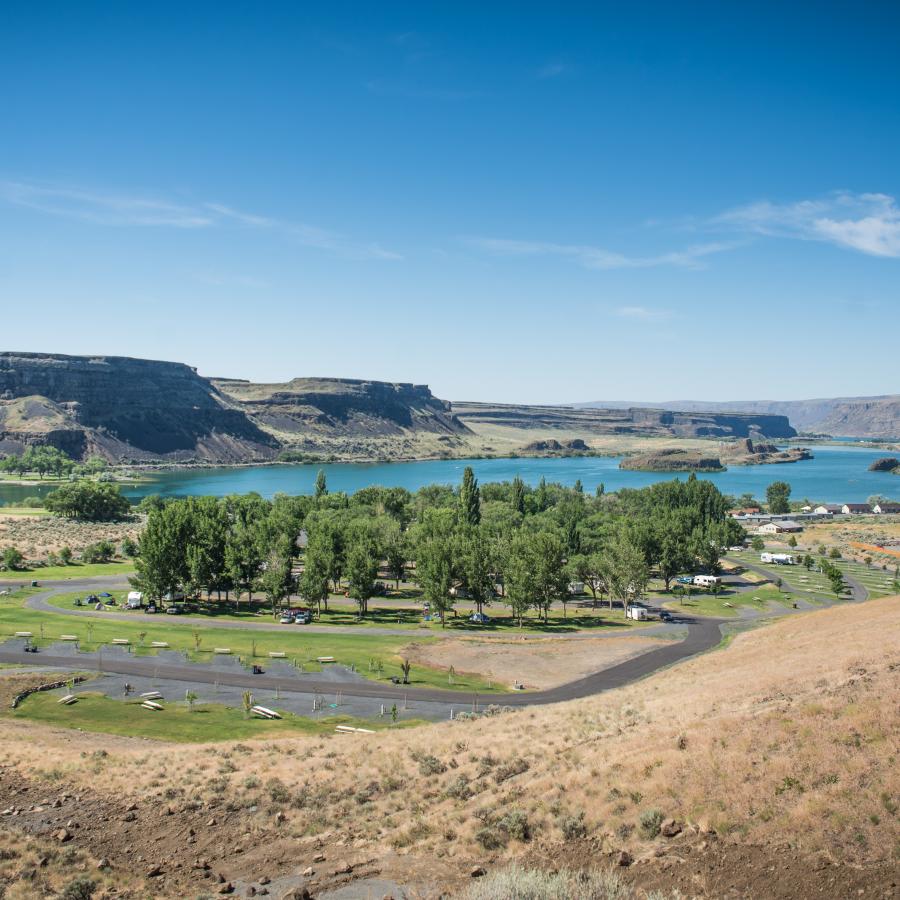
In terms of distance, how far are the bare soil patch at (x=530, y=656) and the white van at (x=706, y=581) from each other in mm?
33884

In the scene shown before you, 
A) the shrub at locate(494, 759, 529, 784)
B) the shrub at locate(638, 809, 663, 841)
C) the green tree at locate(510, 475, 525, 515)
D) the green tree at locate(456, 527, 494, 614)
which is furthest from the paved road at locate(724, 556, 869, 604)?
the shrub at locate(638, 809, 663, 841)

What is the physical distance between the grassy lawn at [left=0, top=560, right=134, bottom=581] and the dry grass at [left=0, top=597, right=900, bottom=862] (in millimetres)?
63204

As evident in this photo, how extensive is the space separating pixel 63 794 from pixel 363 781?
38.9 ft

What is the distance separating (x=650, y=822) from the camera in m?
20.8

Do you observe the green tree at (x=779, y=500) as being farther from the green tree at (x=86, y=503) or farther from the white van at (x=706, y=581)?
the green tree at (x=86, y=503)

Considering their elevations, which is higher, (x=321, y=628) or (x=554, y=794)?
(x=554, y=794)

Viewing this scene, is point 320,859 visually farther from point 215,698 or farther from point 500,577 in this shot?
point 500,577

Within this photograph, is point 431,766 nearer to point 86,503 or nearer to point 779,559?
point 779,559

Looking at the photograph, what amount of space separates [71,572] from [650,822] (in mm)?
98738

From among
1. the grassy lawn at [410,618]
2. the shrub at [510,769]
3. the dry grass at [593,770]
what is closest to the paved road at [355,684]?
the dry grass at [593,770]

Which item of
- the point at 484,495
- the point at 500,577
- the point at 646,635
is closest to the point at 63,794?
the point at 646,635

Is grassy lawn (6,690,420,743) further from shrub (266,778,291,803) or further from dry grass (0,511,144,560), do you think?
dry grass (0,511,144,560)

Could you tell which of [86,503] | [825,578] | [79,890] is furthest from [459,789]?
[86,503]

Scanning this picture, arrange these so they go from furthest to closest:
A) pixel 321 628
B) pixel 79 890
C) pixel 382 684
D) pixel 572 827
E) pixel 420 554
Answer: pixel 420 554, pixel 321 628, pixel 382 684, pixel 572 827, pixel 79 890
